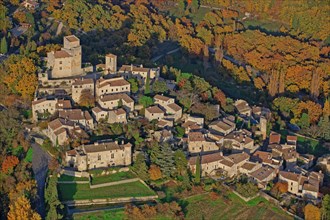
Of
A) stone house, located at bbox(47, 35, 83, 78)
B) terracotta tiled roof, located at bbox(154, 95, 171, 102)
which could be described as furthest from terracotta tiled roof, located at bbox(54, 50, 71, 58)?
terracotta tiled roof, located at bbox(154, 95, 171, 102)

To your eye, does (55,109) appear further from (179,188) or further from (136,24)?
(136,24)

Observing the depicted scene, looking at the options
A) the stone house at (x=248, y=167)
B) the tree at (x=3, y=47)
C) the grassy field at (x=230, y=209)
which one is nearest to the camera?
the grassy field at (x=230, y=209)

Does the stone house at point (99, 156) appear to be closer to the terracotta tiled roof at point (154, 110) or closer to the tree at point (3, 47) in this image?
the terracotta tiled roof at point (154, 110)

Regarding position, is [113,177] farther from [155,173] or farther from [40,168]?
[40,168]

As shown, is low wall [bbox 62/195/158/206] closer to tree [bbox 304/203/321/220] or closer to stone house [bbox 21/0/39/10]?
tree [bbox 304/203/321/220]

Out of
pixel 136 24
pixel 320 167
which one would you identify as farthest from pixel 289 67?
pixel 320 167

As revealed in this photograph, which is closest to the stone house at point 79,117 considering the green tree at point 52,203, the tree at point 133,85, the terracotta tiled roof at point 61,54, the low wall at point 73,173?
the low wall at point 73,173

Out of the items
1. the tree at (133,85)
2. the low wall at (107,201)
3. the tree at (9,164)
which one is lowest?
the low wall at (107,201)
